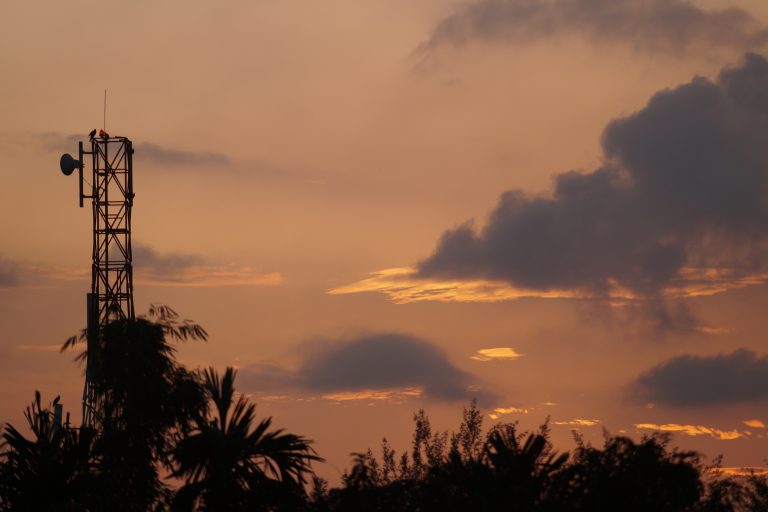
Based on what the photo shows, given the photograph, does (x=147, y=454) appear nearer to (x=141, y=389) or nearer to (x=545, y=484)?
(x=141, y=389)

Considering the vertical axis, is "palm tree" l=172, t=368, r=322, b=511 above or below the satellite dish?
below

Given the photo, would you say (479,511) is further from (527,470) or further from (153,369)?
(153,369)

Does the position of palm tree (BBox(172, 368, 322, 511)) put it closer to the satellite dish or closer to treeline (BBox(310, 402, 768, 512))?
treeline (BBox(310, 402, 768, 512))

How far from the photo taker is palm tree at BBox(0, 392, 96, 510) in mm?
50750

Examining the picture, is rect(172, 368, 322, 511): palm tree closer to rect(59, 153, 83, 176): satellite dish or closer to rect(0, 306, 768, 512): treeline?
rect(0, 306, 768, 512): treeline

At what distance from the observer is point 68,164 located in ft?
231

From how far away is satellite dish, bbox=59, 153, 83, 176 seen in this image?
70.4m

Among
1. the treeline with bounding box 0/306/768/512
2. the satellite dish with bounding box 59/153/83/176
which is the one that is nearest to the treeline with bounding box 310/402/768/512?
the treeline with bounding box 0/306/768/512

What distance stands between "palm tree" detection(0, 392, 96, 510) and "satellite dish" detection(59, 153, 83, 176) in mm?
21172

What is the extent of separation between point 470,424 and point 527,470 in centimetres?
1532

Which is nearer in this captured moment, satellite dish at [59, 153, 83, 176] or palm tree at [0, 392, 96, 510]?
palm tree at [0, 392, 96, 510]

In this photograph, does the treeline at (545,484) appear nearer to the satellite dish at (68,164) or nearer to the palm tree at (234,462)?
the palm tree at (234,462)

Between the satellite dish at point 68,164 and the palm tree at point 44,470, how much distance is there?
21.2m

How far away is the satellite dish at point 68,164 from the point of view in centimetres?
7038
